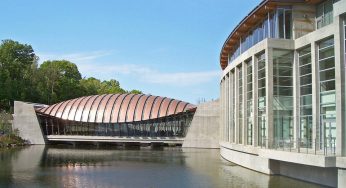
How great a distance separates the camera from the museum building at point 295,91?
25.0m

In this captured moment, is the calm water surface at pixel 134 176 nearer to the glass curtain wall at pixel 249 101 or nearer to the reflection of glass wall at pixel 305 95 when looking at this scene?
the glass curtain wall at pixel 249 101

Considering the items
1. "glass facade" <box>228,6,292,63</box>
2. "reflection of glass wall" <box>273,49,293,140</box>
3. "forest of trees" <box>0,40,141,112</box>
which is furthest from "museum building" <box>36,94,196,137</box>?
"reflection of glass wall" <box>273,49,293,140</box>

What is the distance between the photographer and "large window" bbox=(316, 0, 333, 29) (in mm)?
30703

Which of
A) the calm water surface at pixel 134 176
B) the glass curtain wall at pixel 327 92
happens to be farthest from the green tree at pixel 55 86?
the glass curtain wall at pixel 327 92

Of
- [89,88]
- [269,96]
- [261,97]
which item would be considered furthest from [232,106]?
[89,88]

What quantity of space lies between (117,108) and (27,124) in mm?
15877

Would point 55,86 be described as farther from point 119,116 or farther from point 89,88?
point 119,116

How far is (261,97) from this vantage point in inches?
1383

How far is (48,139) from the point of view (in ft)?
251

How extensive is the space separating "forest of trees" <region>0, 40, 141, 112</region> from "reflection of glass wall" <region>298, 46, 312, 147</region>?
73229 mm

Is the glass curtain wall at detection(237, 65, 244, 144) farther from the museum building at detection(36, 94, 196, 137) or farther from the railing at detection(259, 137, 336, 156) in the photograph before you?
the museum building at detection(36, 94, 196, 137)

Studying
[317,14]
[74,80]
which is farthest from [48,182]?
[74,80]

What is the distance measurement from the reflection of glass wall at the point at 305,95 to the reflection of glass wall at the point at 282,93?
3.66 feet

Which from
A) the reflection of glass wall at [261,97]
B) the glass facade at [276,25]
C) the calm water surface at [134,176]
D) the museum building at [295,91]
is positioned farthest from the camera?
the reflection of glass wall at [261,97]
